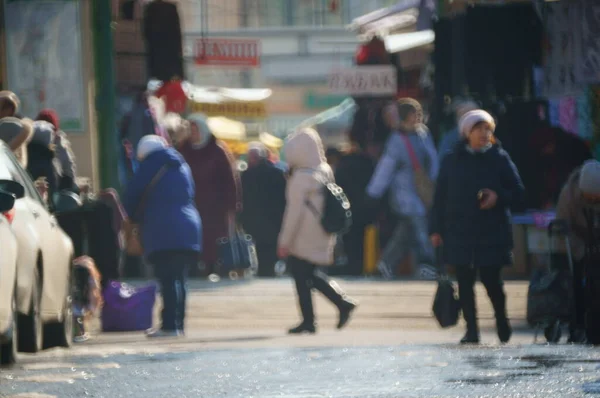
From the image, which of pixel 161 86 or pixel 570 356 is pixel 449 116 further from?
pixel 570 356

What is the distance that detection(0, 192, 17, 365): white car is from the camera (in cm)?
1196

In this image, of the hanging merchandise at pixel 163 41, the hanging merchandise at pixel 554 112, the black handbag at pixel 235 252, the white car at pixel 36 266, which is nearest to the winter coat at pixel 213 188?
the black handbag at pixel 235 252

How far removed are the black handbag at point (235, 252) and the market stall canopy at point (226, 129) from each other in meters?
12.4

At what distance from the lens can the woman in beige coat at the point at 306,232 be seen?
1694 cm

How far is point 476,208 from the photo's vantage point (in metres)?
14.7

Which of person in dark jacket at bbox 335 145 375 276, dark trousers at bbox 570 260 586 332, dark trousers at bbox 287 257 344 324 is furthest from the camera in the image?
person in dark jacket at bbox 335 145 375 276

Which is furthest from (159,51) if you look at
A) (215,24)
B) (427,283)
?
(215,24)

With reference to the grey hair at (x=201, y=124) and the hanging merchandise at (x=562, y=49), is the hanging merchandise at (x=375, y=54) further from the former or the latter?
the hanging merchandise at (x=562, y=49)

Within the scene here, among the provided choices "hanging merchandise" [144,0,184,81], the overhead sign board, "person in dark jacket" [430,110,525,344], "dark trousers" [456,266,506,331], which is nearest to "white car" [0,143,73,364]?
"person in dark jacket" [430,110,525,344]

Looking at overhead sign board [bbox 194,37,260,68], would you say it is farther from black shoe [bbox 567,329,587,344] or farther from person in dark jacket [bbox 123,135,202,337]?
black shoe [bbox 567,329,587,344]

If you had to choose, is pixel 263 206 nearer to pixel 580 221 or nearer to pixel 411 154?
pixel 411 154

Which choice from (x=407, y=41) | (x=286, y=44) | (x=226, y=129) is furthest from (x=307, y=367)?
(x=286, y=44)

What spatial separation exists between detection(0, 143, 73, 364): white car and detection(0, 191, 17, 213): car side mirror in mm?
376

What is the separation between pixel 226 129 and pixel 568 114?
17145 millimetres
